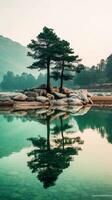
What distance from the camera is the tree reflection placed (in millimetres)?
11523

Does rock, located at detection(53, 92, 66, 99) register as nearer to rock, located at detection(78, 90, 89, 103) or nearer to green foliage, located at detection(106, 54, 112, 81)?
rock, located at detection(78, 90, 89, 103)

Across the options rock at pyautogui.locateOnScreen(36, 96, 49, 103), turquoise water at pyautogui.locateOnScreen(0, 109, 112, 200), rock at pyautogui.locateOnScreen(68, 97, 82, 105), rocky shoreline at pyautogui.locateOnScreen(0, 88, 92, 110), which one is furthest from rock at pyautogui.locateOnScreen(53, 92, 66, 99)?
turquoise water at pyautogui.locateOnScreen(0, 109, 112, 200)

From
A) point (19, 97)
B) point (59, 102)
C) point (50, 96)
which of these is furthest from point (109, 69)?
point (19, 97)

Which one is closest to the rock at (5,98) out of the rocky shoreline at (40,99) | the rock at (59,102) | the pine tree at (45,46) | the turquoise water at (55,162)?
the rocky shoreline at (40,99)

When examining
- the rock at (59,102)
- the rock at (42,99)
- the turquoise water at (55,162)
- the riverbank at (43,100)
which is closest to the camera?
the turquoise water at (55,162)

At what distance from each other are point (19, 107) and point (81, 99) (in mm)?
12174

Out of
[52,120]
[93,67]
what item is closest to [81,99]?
[52,120]

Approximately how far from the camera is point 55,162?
43.8 ft

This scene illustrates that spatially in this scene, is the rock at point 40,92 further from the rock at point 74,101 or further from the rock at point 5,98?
the rock at point 5,98

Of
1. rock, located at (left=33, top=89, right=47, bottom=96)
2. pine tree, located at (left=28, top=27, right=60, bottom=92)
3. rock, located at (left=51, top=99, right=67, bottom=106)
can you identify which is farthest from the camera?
pine tree, located at (left=28, top=27, right=60, bottom=92)

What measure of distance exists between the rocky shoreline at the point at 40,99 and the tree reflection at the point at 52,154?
2079 centimetres

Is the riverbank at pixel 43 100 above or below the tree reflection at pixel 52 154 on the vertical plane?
above

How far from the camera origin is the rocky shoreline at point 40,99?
4262 cm

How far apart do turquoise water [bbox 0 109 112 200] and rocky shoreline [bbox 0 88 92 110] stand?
18.0 m
